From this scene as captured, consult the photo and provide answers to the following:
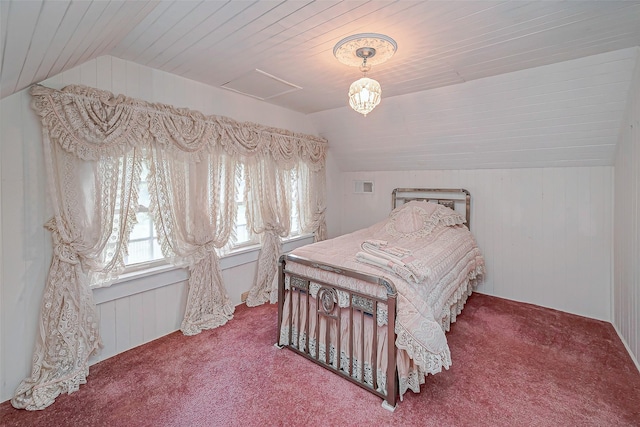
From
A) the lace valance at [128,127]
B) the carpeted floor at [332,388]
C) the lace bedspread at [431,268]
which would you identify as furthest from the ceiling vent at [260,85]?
the carpeted floor at [332,388]

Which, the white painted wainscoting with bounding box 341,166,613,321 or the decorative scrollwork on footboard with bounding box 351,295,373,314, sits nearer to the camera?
the decorative scrollwork on footboard with bounding box 351,295,373,314

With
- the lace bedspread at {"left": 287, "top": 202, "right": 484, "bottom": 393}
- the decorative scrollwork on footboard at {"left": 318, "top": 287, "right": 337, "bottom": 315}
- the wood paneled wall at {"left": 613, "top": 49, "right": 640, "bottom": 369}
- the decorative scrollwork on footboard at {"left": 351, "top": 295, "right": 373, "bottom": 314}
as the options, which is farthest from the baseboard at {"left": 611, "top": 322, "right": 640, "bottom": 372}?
the decorative scrollwork on footboard at {"left": 318, "top": 287, "right": 337, "bottom": 315}

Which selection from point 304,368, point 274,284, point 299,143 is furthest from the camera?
point 299,143

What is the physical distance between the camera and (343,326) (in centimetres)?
217

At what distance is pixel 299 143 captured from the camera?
3.97 metres

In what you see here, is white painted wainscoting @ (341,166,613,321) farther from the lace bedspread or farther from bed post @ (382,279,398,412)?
bed post @ (382,279,398,412)

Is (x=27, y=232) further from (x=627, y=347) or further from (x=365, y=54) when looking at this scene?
(x=627, y=347)

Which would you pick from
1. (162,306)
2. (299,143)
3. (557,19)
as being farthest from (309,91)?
(162,306)

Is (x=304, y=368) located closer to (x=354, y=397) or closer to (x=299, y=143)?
(x=354, y=397)

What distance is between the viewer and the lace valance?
2037 millimetres

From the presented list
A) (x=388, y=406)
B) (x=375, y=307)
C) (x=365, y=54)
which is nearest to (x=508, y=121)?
(x=365, y=54)

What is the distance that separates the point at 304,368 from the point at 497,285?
2.78m

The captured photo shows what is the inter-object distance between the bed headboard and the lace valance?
2.09 m

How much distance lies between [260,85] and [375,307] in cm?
245
